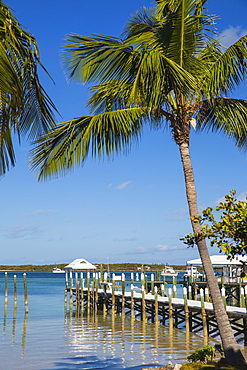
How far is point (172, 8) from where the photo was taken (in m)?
10.9

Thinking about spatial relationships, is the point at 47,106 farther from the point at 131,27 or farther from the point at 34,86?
the point at 131,27

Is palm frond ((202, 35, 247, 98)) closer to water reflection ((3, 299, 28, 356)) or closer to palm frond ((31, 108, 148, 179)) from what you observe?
palm frond ((31, 108, 148, 179))

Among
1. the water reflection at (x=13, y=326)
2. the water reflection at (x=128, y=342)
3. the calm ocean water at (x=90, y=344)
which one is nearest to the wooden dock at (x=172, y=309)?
the water reflection at (x=128, y=342)

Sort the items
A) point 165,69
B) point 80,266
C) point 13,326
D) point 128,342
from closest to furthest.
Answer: point 165,69, point 128,342, point 13,326, point 80,266

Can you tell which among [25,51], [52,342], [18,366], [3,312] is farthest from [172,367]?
[3,312]

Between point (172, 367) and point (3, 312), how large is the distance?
26985 millimetres

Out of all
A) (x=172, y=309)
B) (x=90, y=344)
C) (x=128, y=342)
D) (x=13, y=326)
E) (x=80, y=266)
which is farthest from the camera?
(x=80, y=266)

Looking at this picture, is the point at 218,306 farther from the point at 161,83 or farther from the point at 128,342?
the point at 128,342

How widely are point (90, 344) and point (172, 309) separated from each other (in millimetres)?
5931

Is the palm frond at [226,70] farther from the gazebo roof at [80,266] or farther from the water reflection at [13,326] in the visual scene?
the gazebo roof at [80,266]

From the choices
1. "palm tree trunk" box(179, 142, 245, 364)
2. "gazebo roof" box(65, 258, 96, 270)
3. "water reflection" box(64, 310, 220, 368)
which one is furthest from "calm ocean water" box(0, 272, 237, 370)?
"gazebo roof" box(65, 258, 96, 270)

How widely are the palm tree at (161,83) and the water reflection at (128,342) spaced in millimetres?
7250

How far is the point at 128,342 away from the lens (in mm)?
19844

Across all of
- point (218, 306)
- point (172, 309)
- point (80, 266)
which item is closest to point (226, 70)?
point (218, 306)
